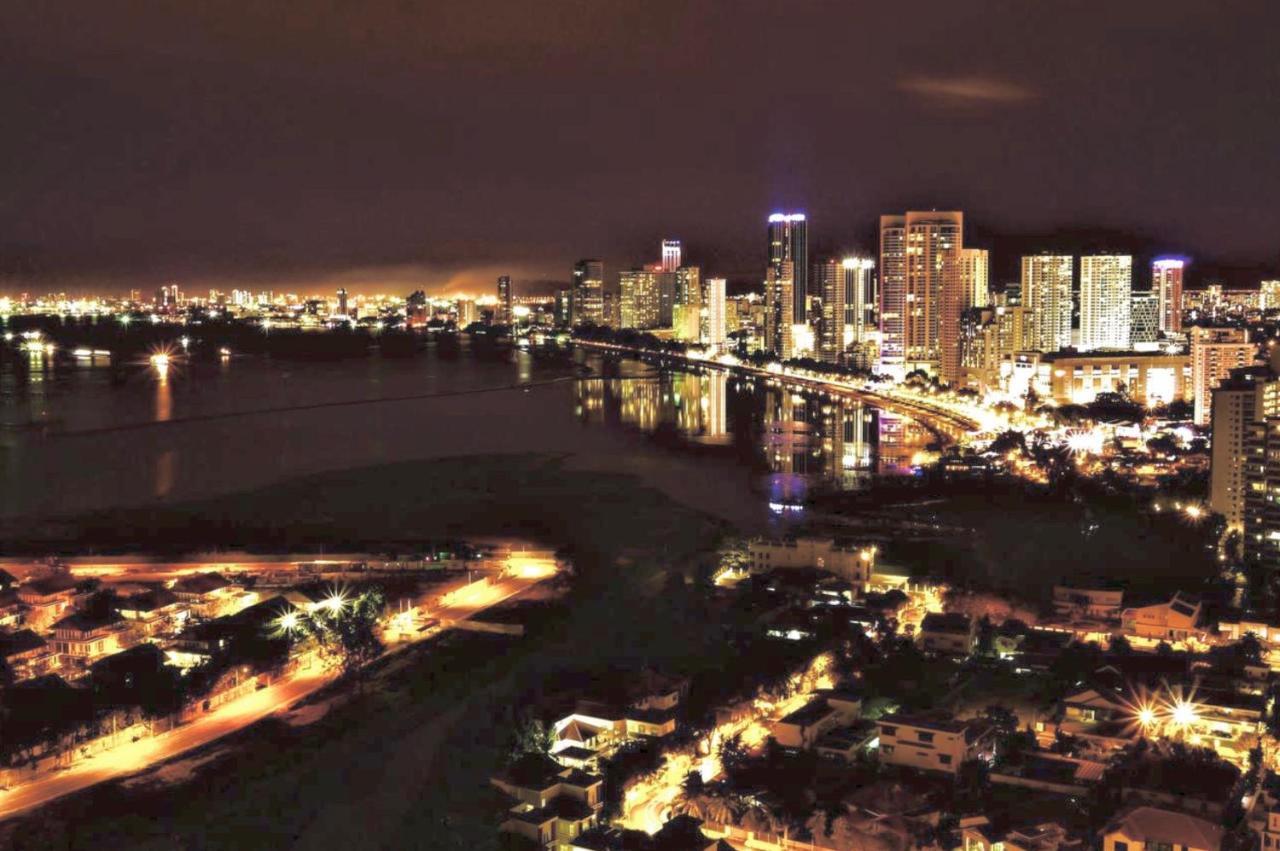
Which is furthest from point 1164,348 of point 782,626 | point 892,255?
point 782,626

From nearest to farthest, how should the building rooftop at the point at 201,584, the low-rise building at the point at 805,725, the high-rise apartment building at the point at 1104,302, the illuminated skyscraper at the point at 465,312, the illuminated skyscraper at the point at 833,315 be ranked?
1. the low-rise building at the point at 805,725
2. the building rooftop at the point at 201,584
3. the high-rise apartment building at the point at 1104,302
4. the illuminated skyscraper at the point at 833,315
5. the illuminated skyscraper at the point at 465,312

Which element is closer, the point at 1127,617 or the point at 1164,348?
the point at 1127,617

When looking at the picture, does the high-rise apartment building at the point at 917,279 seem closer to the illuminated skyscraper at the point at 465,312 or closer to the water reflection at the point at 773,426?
the water reflection at the point at 773,426

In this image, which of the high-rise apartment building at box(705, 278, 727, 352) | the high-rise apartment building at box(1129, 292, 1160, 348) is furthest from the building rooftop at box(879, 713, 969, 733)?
the high-rise apartment building at box(705, 278, 727, 352)

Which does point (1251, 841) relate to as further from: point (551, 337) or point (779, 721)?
point (551, 337)

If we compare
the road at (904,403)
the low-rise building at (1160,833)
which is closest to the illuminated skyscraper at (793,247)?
the road at (904,403)

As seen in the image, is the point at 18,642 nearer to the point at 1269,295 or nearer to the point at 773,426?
the point at 773,426

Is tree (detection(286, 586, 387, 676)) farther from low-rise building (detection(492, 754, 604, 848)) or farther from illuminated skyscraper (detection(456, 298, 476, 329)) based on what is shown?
illuminated skyscraper (detection(456, 298, 476, 329))
